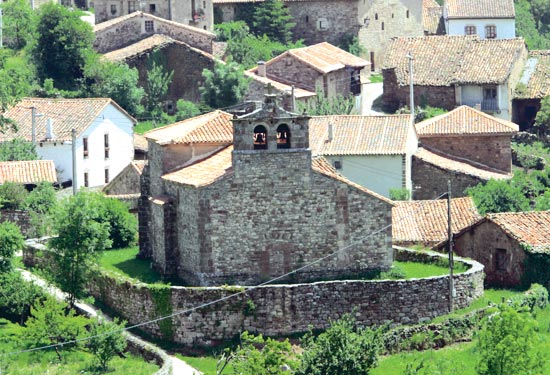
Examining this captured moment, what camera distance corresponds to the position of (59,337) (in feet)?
205

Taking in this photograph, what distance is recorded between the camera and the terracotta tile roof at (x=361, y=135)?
268ft

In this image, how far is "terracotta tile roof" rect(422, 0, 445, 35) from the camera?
11425 centimetres

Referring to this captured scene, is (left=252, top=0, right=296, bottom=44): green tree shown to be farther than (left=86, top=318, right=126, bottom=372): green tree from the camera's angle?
Yes

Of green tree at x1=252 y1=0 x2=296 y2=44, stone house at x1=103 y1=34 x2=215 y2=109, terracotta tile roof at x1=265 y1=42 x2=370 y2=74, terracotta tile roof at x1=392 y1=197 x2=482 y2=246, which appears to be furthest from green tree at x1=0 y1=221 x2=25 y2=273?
green tree at x1=252 y1=0 x2=296 y2=44

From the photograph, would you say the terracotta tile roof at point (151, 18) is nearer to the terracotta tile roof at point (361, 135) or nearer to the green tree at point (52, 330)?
the terracotta tile roof at point (361, 135)

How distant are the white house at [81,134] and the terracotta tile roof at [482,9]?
92.5 ft

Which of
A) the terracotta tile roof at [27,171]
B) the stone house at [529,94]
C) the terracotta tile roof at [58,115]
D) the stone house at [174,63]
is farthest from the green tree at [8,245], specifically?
the stone house at [529,94]

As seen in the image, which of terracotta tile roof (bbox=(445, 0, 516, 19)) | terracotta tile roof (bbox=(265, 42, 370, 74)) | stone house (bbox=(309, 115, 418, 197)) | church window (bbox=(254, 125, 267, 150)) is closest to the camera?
church window (bbox=(254, 125, 267, 150))

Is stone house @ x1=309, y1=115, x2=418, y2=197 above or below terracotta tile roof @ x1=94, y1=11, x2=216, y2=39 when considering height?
below

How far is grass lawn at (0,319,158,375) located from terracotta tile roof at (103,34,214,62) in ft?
114

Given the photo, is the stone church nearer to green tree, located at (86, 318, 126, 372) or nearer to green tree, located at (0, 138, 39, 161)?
green tree, located at (86, 318, 126, 372)

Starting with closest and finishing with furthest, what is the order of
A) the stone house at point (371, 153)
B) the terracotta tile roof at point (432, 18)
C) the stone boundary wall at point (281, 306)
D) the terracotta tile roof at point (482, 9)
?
the stone boundary wall at point (281, 306), the stone house at point (371, 153), the terracotta tile roof at point (482, 9), the terracotta tile roof at point (432, 18)

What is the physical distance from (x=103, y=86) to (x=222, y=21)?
53.9 ft

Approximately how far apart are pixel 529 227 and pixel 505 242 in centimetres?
107
